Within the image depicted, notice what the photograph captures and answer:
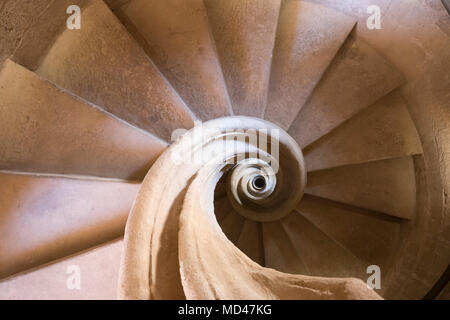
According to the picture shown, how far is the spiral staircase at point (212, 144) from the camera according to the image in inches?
69.4

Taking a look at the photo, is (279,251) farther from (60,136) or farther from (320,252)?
(60,136)

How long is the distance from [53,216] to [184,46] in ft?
5.38

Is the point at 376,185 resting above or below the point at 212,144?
below

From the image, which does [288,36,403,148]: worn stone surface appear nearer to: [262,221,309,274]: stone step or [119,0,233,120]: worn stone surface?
[119,0,233,120]: worn stone surface

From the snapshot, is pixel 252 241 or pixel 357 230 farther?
pixel 252 241

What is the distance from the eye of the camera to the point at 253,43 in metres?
2.98

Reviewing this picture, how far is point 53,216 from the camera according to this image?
201cm

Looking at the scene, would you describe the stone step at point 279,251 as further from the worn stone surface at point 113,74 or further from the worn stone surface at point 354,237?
the worn stone surface at point 113,74

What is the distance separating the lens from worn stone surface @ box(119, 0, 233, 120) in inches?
104

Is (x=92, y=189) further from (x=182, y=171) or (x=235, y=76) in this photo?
(x=235, y=76)

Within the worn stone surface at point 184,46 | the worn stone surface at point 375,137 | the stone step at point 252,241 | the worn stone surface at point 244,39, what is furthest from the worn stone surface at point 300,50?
the stone step at point 252,241

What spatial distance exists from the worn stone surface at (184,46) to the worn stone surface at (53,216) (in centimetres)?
97

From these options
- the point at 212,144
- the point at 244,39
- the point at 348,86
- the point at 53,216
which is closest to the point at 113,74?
the point at 212,144

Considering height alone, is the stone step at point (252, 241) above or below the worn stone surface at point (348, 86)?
below
